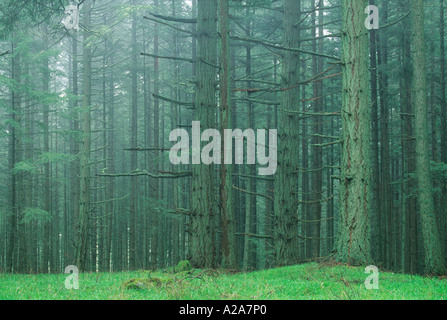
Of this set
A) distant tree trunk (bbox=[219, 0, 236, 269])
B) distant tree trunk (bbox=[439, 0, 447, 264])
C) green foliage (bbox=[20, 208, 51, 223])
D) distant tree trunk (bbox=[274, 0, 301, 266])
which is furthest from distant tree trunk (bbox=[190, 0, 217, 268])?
distant tree trunk (bbox=[439, 0, 447, 264])

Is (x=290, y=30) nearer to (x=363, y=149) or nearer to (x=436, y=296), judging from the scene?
(x=363, y=149)

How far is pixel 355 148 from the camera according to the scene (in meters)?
8.38

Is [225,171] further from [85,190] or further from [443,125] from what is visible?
[443,125]

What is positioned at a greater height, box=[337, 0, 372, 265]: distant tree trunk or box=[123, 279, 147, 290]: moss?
box=[337, 0, 372, 265]: distant tree trunk

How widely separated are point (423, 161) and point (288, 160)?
14.6ft

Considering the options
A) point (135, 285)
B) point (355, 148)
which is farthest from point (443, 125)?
point (135, 285)

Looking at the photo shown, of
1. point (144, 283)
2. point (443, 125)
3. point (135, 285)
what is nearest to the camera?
point (135, 285)

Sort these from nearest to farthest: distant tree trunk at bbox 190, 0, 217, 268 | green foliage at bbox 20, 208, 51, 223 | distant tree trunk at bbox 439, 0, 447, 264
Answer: distant tree trunk at bbox 190, 0, 217, 268
green foliage at bbox 20, 208, 51, 223
distant tree trunk at bbox 439, 0, 447, 264

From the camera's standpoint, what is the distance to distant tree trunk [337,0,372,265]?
26.9 feet

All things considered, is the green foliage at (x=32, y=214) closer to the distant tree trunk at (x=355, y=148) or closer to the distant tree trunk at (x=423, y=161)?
the distant tree trunk at (x=355, y=148)

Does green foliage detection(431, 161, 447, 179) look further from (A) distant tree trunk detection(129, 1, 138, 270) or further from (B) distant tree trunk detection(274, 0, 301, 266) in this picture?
(A) distant tree trunk detection(129, 1, 138, 270)

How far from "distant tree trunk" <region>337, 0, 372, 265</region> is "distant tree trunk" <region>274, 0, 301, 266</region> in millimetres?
3456

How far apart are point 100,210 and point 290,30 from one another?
78.2ft

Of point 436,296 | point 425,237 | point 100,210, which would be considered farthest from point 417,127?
point 100,210
